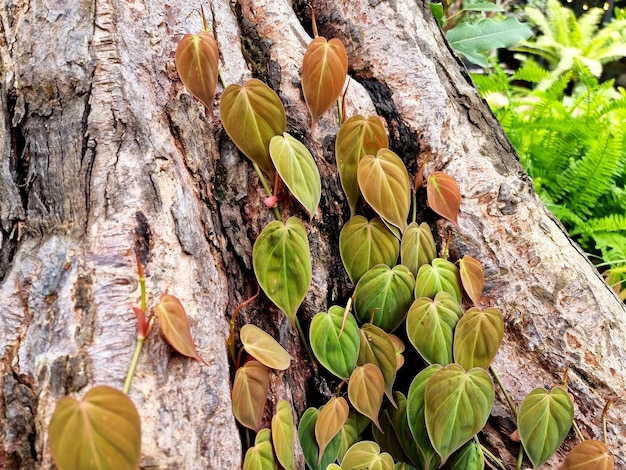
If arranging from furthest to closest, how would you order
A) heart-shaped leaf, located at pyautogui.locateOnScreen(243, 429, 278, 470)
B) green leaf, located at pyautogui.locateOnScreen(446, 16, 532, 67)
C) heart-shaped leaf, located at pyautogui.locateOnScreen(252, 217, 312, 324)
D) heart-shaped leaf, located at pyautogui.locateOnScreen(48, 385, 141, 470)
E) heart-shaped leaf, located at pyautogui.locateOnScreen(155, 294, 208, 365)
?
1. green leaf, located at pyautogui.locateOnScreen(446, 16, 532, 67)
2. heart-shaped leaf, located at pyautogui.locateOnScreen(252, 217, 312, 324)
3. heart-shaped leaf, located at pyautogui.locateOnScreen(243, 429, 278, 470)
4. heart-shaped leaf, located at pyautogui.locateOnScreen(155, 294, 208, 365)
5. heart-shaped leaf, located at pyautogui.locateOnScreen(48, 385, 141, 470)

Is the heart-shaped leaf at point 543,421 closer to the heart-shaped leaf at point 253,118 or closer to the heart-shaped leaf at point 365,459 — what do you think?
the heart-shaped leaf at point 365,459

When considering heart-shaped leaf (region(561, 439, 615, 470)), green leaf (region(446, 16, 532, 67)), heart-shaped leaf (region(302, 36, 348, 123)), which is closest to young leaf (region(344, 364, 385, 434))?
heart-shaped leaf (region(561, 439, 615, 470))

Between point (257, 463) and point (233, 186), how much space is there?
582 mm

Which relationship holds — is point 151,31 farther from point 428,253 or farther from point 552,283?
point 552,283

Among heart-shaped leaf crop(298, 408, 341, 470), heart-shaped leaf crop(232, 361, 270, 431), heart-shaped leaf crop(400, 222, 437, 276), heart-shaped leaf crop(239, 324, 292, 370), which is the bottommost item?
heart-shaped leaf crop(298, 408, 341, 470)

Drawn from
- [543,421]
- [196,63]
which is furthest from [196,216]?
[543,421]

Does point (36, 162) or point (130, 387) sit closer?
point (130, 387)

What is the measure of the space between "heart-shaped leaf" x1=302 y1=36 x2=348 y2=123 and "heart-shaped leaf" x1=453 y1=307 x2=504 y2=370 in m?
0.60

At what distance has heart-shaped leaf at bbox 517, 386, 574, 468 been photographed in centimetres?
119

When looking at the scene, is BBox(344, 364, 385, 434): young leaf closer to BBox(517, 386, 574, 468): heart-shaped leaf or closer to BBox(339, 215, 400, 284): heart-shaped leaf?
BBox(339, 215, 400, 284): heart-shaped leaf

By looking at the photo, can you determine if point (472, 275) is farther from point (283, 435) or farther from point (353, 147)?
point (283, 435)

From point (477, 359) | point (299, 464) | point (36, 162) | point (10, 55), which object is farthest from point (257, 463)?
point (10, 55)

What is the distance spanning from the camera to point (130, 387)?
0.84 meters

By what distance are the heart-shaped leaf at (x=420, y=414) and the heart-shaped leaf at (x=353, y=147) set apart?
413 mm
